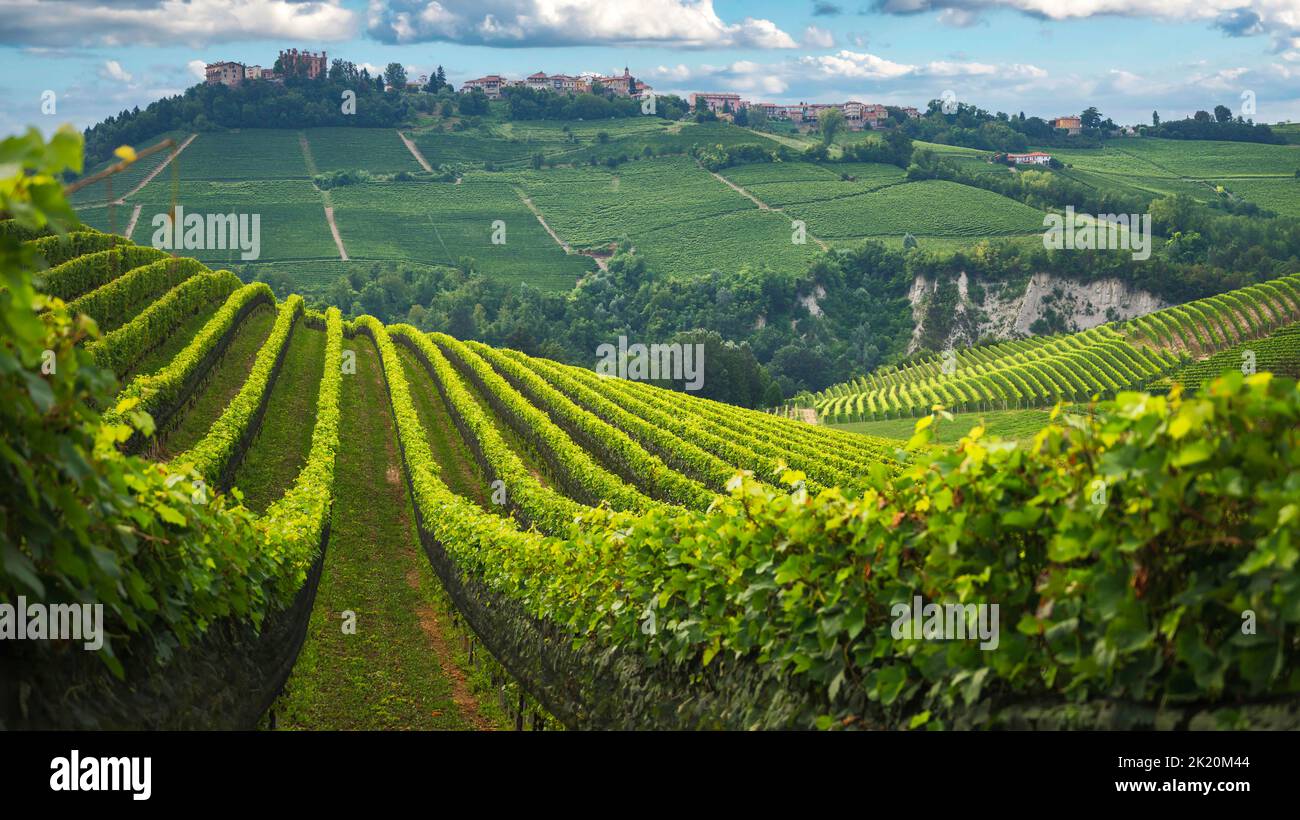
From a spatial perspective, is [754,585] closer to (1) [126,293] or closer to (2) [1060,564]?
(2) [1060,564]

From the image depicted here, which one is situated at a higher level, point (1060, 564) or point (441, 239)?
point (441, 239)

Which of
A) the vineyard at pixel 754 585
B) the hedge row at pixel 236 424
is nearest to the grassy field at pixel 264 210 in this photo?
the hedge row at pixel 236 424

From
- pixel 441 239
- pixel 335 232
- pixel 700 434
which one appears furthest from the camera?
pixel 441 239

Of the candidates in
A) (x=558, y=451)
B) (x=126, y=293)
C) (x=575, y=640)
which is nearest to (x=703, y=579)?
(x=575, y=640)

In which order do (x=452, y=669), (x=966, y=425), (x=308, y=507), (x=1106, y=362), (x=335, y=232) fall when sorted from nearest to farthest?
1. (x=452, y=669)
2. (x=308, y=507)
3. (x=966, y=425)
4. (x=1106, y=362)
5. (x=335, y=232)

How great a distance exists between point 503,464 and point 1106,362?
272ft

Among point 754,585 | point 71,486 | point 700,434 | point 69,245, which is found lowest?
point 700,434

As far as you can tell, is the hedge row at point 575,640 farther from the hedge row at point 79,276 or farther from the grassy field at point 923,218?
the grassy field at point 923,218

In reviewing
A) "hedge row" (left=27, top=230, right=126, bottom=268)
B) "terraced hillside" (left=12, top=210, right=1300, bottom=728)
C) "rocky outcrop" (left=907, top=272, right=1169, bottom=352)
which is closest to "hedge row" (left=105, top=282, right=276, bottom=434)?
"terraced hillside" (left=12, top=210, right=1300, bottom=728)

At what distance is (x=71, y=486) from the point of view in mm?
5574

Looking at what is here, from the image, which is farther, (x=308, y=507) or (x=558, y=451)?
(x=558, y=451)

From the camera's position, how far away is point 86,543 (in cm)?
→ 519

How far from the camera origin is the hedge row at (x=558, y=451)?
38.1 metres

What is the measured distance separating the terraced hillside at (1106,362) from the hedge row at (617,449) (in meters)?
52.3
